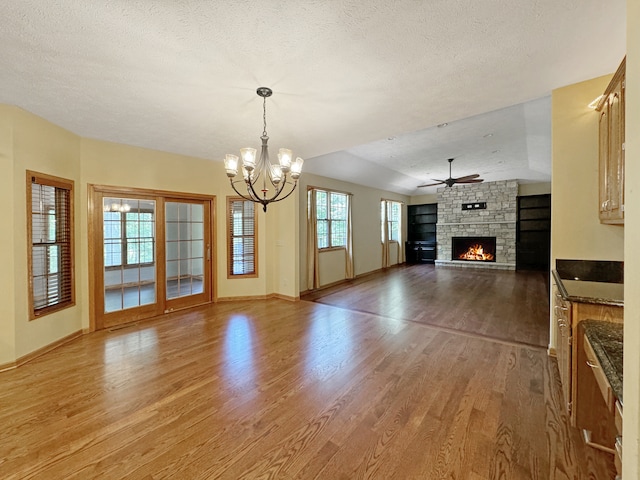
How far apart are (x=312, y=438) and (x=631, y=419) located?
5.53ft

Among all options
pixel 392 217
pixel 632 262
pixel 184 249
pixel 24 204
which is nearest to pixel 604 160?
pixel 632 262

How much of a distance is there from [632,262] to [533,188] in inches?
405

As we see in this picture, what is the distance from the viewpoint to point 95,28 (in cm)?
174

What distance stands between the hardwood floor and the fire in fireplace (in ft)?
22.5

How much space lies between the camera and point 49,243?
3.33 metres

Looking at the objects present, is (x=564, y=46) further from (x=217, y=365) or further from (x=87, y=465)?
(x=87, y=465)

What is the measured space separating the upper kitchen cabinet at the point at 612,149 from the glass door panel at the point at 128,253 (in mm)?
5255

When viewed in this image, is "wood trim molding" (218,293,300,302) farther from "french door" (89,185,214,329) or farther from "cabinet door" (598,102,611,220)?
"cabinet door" (598,102,611,220)

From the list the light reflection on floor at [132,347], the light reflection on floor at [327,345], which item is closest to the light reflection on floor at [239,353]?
the light reflection on floor at [327,345]

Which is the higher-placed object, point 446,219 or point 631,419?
point 446,219

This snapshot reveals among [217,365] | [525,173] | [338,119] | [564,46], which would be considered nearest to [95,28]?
[338,119]

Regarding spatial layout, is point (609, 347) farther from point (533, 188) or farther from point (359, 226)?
point (533, 188)

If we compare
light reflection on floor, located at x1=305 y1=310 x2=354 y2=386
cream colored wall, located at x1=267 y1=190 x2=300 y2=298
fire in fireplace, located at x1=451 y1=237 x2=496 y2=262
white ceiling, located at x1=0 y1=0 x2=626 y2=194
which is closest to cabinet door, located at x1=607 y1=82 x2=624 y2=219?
white ceiling, located at x1=0 y1=0 x2=626 y2=194

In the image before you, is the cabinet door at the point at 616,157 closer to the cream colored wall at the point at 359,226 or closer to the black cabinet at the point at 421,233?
the cream colored wall at the point at 359,226
